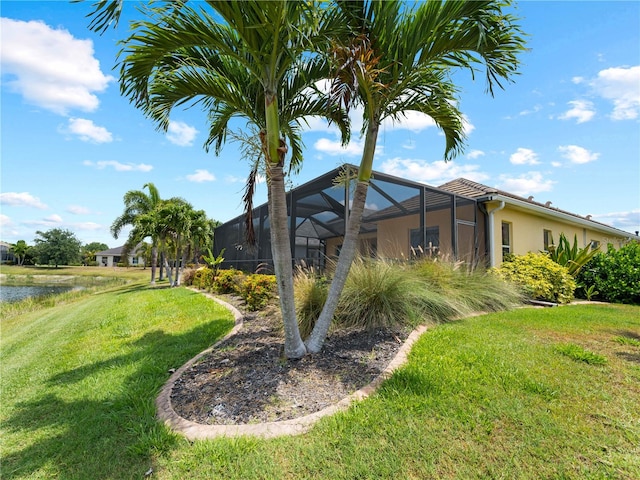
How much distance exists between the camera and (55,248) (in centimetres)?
5469

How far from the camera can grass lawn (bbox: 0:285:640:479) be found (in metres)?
2.06

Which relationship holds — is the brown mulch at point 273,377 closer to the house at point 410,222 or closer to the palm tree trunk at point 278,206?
the palm tree trunk at point 278,206

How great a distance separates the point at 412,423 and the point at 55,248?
7053 centimetres

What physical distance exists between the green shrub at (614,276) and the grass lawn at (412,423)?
7.11 metres

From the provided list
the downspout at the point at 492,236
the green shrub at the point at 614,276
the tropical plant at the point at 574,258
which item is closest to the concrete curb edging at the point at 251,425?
the downspout at the point at 492,236

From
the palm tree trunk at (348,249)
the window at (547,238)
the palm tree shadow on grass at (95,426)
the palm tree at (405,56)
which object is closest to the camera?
the palm tree shadow on grass at (95,426)

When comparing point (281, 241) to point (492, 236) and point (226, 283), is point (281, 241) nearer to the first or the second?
point (226, 283)

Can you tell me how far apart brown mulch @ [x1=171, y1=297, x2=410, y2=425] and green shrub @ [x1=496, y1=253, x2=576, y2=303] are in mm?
5873

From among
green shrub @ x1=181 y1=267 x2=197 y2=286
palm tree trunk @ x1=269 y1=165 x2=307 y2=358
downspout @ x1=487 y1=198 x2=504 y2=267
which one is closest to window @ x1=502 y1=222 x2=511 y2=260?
downspout @ x1=487 y1=198 x2=504 y2=267

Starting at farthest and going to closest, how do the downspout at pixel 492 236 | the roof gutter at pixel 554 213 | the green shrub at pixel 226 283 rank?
1. the green shrub at pixel 226 283
2. the downspout at pixel 492 236
3. the roof gutter at pixel 554 213

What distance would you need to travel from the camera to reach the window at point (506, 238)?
11.1 meters

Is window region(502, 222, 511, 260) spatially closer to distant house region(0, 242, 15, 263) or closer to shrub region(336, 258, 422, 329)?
shrub region(336, 258, 422, 329)

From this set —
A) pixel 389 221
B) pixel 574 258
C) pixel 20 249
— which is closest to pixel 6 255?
pixel 20 249

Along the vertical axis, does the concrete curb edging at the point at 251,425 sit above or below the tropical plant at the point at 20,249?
below
